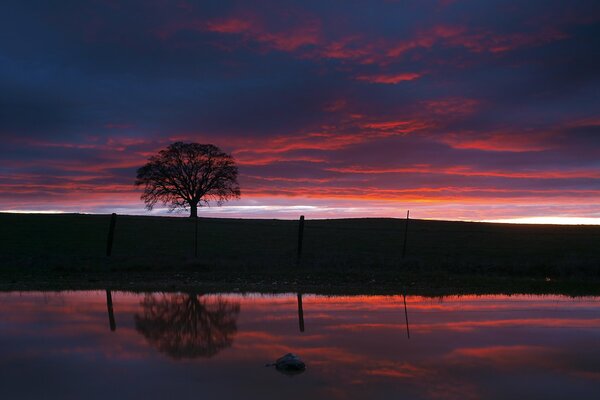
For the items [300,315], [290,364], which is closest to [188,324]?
[300,315]

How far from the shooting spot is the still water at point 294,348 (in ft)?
20.2

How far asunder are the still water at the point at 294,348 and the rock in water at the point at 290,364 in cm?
11

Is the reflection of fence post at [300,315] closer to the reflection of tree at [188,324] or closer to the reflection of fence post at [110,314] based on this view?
the reflection of tree at [188,324]

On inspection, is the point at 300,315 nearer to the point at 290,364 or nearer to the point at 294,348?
the point at 294,348

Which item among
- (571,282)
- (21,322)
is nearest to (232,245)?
(571,282)

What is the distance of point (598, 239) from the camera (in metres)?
39.4

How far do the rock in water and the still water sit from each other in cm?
11

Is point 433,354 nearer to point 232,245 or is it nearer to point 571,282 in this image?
point 571,282

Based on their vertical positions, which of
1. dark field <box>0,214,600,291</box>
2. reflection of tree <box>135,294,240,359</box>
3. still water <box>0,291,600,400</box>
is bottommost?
still water <box>0,291,600,400</box>

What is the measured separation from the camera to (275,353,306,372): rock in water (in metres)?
6.79

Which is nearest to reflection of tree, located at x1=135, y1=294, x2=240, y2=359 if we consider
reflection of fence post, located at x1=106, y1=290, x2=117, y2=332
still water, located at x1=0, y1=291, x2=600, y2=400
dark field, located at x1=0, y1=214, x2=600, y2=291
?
still water, located at x1=0, y1=291, x2=600, y2=400

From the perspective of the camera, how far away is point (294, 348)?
8133mm

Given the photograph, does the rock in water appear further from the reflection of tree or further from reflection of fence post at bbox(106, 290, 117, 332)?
reflection of fence post at bbox(106, 290, 117, 332)

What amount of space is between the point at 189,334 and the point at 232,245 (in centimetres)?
2387
